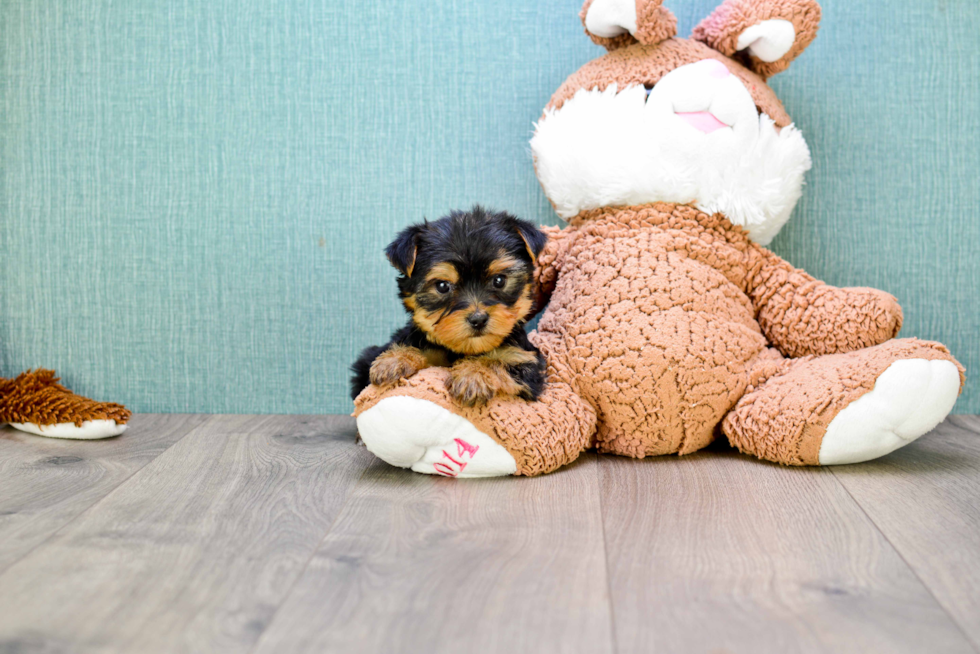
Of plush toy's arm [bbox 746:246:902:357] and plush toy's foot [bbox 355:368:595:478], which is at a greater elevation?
plush toy's arm [bbox 746:246:902:357]

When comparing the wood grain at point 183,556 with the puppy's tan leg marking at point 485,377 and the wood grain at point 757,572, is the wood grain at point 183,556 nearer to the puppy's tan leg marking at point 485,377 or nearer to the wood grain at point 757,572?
→ the puppy's tan leg marking at point 485,377

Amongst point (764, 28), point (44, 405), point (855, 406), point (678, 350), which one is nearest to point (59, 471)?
point (44, 405)

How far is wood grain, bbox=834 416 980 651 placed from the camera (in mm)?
1329

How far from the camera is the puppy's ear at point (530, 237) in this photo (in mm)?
1918

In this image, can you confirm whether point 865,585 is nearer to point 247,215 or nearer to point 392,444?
point 392,444

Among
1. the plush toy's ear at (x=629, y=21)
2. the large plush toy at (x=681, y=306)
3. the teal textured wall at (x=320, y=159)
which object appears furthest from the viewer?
the teal textured wall at (x=320, y=159)

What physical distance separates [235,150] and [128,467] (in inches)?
44.0

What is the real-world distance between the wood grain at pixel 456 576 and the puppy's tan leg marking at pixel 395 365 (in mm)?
272

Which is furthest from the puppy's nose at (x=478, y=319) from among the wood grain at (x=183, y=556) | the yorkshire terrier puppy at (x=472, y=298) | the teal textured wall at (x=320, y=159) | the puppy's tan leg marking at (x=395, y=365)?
the teal textured wall at (x=320, y=159)

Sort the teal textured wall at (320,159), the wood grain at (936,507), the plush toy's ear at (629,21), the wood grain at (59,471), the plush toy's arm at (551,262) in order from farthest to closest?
the teal textured wall at (320,159)
the plush toy's arm at (551,262)
the plush toy's ear at (629,21)
the wood grain at (59,471)
the wood grain at (936,507)

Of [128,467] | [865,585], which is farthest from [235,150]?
[865,585]

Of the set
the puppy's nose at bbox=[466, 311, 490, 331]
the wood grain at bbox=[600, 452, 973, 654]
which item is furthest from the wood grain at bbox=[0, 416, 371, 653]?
the wood grain at bbox=[600, 452, 973, 654]

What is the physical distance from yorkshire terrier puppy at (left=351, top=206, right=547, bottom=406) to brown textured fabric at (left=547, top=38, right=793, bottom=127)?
556 millimetres

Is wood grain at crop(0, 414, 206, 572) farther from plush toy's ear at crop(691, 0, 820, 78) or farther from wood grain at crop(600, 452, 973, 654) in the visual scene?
plush toy's ear at crop(691, 0, 820, 78)
